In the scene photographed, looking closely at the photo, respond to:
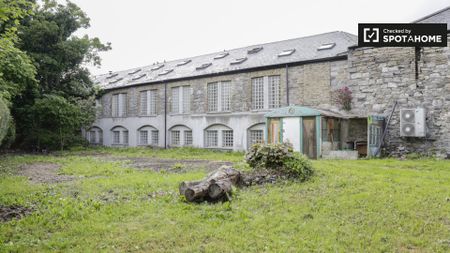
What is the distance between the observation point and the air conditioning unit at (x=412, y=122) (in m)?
14.1

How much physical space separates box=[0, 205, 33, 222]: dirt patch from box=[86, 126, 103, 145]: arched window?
79.7ft

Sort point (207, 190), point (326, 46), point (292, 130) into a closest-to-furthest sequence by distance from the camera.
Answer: point (207, 190) < point (292, 130) < point (326, 46)

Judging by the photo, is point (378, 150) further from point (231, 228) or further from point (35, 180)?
point (35, 180)

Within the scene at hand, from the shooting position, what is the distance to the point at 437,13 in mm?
15055

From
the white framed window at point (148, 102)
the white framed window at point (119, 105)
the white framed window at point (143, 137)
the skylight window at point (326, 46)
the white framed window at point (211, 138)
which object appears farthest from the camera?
the white framed window at point (119, 105)

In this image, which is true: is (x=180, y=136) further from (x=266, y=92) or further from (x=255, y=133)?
(x=266, y=92)

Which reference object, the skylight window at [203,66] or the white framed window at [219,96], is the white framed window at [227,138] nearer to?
the white framed window at [219,96]

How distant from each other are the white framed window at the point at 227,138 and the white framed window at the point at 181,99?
345 centimetres

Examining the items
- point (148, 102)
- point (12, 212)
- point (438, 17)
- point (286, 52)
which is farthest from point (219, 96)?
point (12, 212)

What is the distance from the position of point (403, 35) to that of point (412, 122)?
3.66m

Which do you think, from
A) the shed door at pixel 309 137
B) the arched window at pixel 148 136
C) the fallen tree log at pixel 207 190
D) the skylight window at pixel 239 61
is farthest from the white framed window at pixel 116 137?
the fallen tree log at pixel 207 190

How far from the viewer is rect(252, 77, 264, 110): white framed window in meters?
19.6

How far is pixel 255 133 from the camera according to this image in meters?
19.6

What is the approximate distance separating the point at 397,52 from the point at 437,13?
245cm
